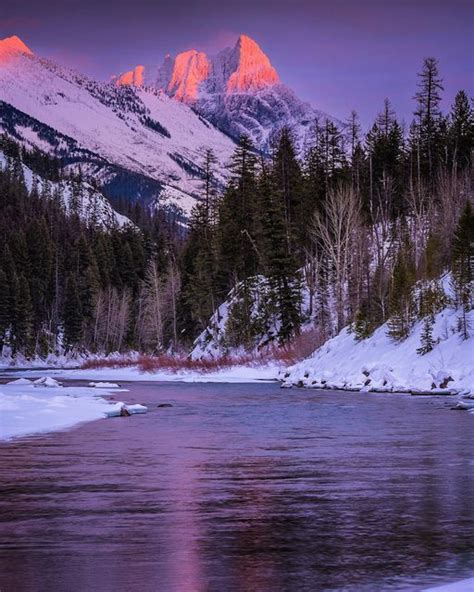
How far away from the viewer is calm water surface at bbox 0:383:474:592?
788 centimetres

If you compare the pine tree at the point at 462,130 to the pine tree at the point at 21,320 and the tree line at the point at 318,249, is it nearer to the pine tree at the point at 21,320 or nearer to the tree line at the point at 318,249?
the tree line at the point at 318,249

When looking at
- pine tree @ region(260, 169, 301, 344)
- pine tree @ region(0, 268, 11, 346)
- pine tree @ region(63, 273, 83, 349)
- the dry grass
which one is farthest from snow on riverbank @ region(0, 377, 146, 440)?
pine tree @ region(63, 273, 83, 349)

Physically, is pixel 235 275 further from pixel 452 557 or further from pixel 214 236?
pixel 452 557

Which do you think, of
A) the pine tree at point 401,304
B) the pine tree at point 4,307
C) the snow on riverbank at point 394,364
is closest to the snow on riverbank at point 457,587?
the snow on riverbank at point 394,364

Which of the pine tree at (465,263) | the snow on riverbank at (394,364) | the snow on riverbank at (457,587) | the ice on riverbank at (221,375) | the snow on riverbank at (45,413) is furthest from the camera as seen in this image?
the ice on riverbank at (221,375)

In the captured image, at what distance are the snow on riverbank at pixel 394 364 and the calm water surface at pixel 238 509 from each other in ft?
49.5

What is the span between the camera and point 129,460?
16.4 m

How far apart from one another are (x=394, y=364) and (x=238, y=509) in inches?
1249

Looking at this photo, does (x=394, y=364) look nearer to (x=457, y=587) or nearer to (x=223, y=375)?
(x=223, y=375)

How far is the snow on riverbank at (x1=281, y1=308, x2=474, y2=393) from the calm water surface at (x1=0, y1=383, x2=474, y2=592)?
49.5 feet

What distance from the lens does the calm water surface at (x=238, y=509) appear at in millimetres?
7883

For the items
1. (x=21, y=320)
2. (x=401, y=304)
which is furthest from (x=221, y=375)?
(x=21, y=320)

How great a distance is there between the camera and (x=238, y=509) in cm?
1130

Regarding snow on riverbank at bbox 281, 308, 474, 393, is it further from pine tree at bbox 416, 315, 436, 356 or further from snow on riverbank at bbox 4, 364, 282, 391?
snow on riverbank at bbox 4, 364, 282, 391
